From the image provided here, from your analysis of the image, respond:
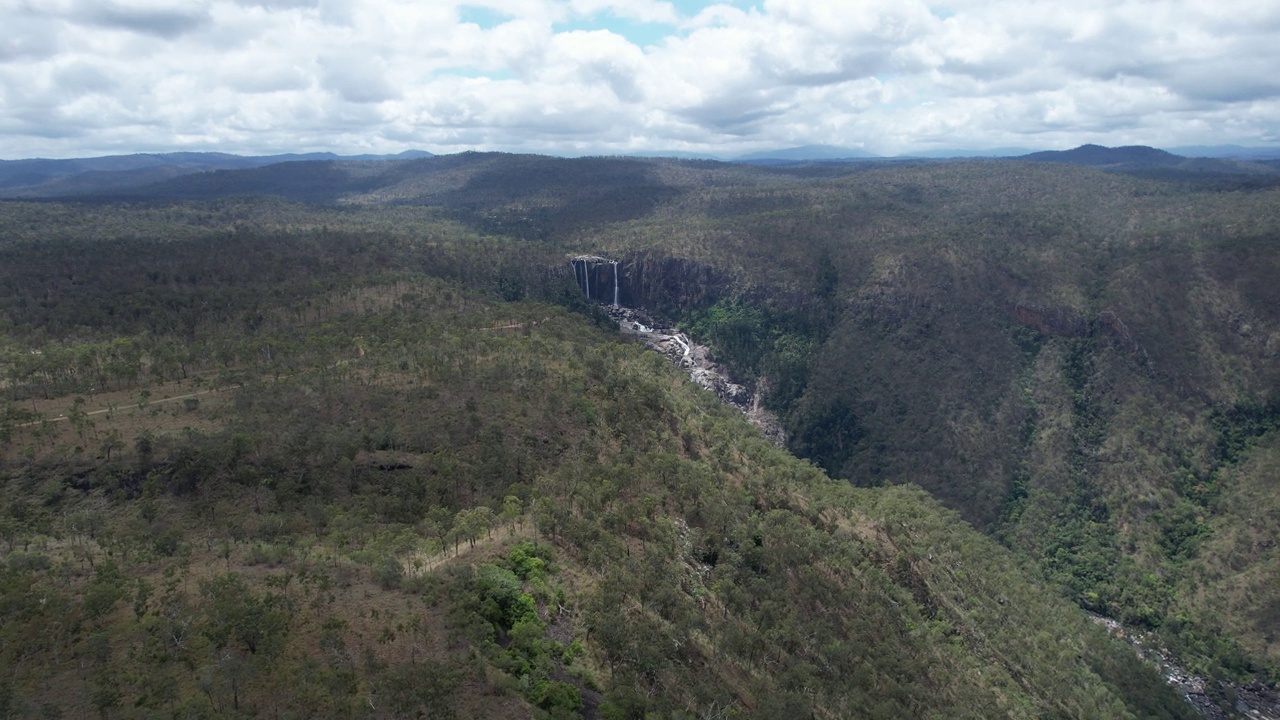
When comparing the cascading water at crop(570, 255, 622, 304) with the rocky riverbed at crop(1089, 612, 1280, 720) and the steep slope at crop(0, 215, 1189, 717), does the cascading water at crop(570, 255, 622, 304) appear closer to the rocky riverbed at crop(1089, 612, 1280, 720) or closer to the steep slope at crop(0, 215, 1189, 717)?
the steep slope at crop(0, 215, 1189, 717)

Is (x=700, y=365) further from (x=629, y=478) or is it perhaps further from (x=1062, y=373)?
(x=629, y=478)

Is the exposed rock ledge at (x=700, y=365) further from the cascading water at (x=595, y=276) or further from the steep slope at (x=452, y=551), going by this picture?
the steep slope at (x=452, y=551)

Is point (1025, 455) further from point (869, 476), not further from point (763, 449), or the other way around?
point (763, 449)

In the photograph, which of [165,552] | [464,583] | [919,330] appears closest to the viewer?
[464,583]

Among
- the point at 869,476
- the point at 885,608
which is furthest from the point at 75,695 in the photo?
the point at 869,476

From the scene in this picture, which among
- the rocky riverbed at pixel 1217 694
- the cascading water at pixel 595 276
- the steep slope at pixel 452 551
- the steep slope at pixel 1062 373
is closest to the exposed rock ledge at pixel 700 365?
the steep slope at pixel 1062 373

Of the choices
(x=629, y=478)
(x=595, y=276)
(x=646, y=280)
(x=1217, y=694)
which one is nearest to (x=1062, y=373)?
(x=1217, y=694)

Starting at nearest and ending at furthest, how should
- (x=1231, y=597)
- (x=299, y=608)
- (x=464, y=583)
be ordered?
(x=299, y=608) < (x=464, y=583) < (x=1231, y=597)
